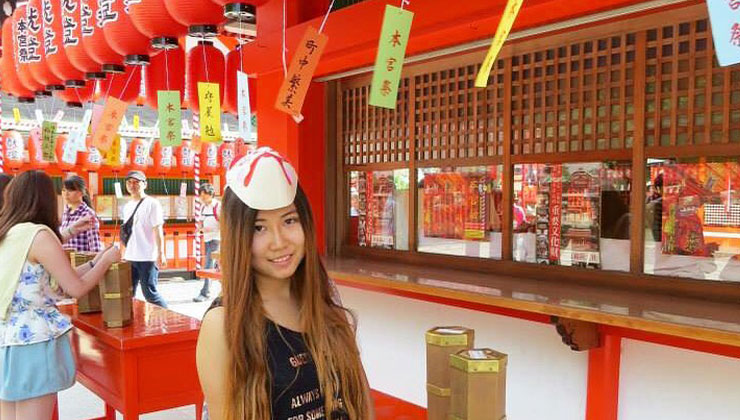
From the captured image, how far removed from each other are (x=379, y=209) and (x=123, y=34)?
2270 millimetres

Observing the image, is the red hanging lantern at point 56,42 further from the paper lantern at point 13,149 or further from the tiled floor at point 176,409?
the paper lantern at point 13,149

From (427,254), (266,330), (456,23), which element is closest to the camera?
(266,330)

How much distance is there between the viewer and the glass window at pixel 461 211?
→ 3.83 meters

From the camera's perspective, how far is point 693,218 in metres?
2.94

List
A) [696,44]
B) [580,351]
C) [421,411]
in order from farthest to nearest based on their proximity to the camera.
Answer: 1. [580,351]
2. [696,44]
3. [421,411]

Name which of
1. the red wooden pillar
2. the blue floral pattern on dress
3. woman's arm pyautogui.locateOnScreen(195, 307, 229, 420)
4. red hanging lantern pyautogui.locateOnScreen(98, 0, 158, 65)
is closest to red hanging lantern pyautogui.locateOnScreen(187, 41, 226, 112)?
red hanging lantern pyautogui.locateOnScreen(98, 0, 158, 65)

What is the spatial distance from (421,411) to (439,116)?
87.7 inches

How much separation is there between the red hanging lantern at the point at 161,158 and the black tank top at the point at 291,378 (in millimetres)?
12293

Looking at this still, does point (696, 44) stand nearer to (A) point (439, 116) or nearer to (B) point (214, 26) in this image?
(A) point (439, 116)

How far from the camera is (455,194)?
410 centimetres

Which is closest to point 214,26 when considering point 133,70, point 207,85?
point 207,85

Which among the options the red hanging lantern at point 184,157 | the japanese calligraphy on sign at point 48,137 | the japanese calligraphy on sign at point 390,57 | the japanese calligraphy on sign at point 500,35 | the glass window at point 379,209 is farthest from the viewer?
the red hanging lantern at point 184,157

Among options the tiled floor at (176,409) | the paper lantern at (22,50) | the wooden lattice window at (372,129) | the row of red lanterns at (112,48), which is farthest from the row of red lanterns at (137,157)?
the wooden lattice window at (372,129)

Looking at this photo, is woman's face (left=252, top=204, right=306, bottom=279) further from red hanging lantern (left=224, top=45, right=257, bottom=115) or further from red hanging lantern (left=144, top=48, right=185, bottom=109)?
red hanging lantern (left=144, top=48, right=185, bottom=109)
